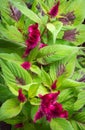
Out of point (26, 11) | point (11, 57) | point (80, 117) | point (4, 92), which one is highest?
point (26, 11)

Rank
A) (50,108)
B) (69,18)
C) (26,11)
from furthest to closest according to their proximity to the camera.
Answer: (69,18)
(26,11)
(50,108)

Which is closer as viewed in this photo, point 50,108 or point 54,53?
point 50,108

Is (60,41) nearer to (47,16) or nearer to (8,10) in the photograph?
(47,16)

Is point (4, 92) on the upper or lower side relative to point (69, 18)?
lower

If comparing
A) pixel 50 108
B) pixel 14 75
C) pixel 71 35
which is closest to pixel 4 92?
pixel 14 75

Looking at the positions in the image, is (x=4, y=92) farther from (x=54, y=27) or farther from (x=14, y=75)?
(x=54, y=27)

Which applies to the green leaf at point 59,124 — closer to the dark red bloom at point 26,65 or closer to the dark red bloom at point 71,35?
the dark red bloom at point 26,65

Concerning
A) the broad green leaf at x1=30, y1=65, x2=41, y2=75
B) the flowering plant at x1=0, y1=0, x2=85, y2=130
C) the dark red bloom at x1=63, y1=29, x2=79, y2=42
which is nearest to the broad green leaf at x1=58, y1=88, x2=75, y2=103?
the flowering plant at x1=0, y1=0, x2=85, y2=130
